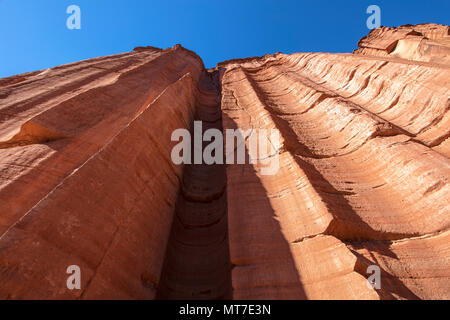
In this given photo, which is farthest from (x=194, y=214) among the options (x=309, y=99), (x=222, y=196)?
(x=309, y=99)

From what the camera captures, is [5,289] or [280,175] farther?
[280,175]

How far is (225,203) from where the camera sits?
5516 mm

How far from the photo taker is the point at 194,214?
555 centimetres

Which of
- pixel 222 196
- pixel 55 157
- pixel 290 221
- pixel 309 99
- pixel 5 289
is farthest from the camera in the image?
pixel 309 99

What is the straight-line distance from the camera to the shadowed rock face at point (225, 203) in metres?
3.12

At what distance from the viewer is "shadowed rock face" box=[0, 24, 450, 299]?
3.12 metres
